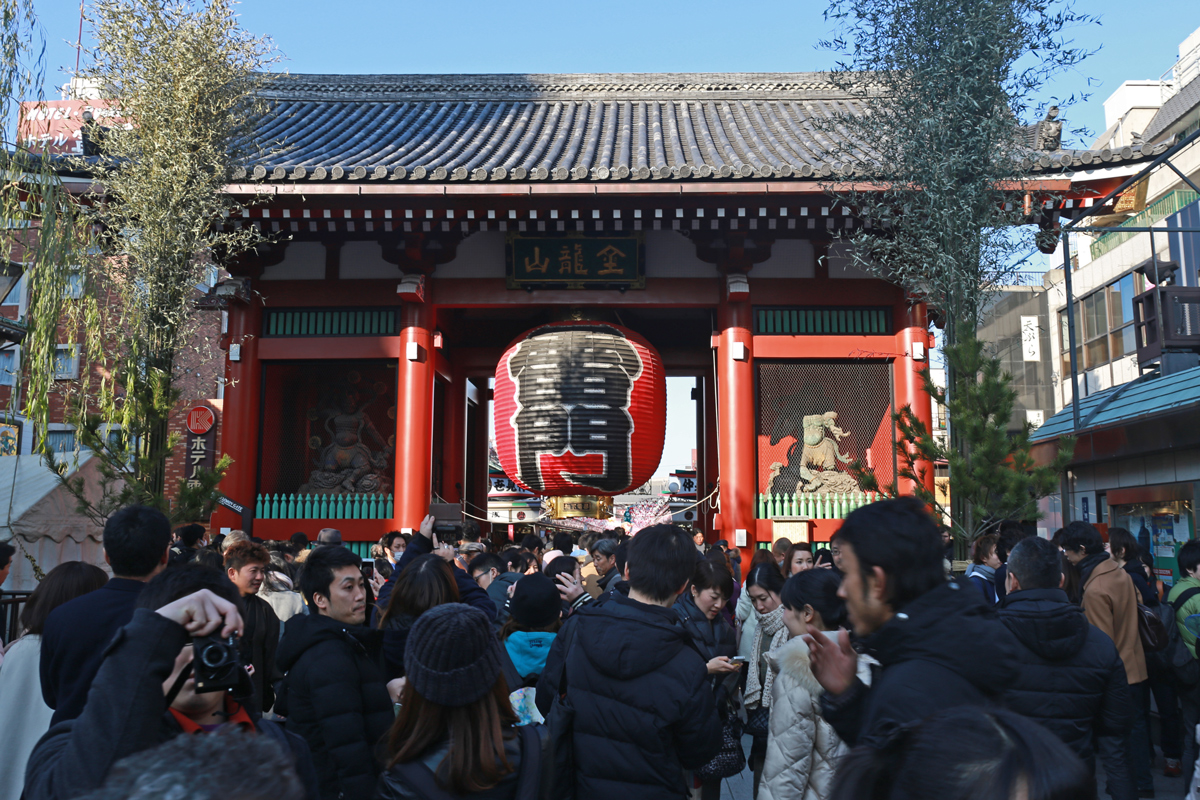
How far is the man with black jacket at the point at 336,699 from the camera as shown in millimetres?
2719

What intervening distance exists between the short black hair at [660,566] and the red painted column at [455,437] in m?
10.5

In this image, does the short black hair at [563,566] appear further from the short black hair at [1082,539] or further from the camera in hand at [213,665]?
the camera in hand at [213,665]

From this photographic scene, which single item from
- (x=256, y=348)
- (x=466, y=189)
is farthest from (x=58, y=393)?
(x=466, y=189)

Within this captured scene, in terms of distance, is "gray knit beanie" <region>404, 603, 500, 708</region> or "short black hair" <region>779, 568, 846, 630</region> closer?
"gray knit beanie" <region>404, 603, 500, 708</region>

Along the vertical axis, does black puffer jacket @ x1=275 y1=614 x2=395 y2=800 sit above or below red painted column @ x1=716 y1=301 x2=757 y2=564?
below

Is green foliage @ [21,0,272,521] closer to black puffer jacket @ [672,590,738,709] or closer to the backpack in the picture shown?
black puffer jacket @ [672,590,738,709]

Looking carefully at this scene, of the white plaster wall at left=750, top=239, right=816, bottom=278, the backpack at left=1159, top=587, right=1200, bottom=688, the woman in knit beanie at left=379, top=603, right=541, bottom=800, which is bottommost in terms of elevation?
the backpack at left=1159, top=587, right=1200, bottom=688

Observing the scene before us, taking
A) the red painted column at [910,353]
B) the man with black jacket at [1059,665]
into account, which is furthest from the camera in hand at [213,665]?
the red painted column at [910,353]

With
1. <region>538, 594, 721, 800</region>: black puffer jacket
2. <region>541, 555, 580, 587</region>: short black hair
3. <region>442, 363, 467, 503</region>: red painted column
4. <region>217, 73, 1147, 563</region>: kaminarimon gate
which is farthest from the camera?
<region>442, 363, 467, 503</region>: red painted column

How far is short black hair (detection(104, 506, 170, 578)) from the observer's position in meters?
2.79

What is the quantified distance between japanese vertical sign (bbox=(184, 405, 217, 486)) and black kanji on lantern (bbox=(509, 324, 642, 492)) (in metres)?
4.84

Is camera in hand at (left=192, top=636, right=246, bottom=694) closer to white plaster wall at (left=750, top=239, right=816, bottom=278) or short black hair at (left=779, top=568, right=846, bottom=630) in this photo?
short black hair at (left=779, top=568, right=846, bottom=630)

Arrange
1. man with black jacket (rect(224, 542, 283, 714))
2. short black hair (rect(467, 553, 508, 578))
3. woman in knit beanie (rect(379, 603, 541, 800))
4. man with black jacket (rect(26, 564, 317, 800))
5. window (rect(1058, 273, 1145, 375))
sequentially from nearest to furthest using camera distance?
1. man with black jacket (rect(26, 564, 317, 800))
2. woman in knit beanie (rect(379, 603, 541, 800))
3. man with black jacket (rect(224, 542, 283, 714))
4. short black hair (rect(467, 553, 508, 578))
5. window (rect(1058, 273, 1145, 375))

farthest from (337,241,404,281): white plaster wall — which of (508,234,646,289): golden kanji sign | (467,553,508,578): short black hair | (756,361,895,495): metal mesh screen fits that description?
(467,553,508,578): short black hair
